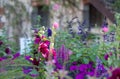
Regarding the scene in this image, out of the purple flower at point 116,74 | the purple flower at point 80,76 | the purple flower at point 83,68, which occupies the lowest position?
the purple flower at point 80,76

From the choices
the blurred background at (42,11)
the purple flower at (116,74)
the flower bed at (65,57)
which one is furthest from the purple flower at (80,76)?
the blurred background at (42,11)

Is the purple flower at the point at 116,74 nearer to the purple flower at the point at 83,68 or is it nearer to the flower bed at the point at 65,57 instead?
the flower bed at the point at 65,57

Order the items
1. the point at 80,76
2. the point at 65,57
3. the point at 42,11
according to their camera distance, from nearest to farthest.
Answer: the point at 65,57 < the point at 80,76 < the point at 42,11

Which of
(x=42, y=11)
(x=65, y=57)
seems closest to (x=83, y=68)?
(x=65, y=57)

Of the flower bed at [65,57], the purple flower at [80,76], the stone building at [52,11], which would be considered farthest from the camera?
the stone building at [52,11]

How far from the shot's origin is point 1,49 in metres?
3.48

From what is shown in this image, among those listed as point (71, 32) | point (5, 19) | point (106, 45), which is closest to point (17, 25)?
point (5, 19)

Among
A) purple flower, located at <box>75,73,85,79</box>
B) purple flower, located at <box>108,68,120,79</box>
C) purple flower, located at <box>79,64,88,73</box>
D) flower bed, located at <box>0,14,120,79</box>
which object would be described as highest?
purple flower, located at <box>108,68,120,79</box>

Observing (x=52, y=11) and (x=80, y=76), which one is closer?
(x=80, y=76)

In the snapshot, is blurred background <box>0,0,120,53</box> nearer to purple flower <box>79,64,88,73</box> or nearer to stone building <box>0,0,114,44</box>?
stone building <box>0,0,114,44</box>

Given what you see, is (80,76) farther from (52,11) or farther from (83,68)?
(52,11)

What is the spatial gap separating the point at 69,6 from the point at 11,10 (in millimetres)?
1272

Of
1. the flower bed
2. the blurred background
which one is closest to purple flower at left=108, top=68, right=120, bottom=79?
the flower bed

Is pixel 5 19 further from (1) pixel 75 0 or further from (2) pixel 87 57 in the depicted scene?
(2) pixel 87 57
